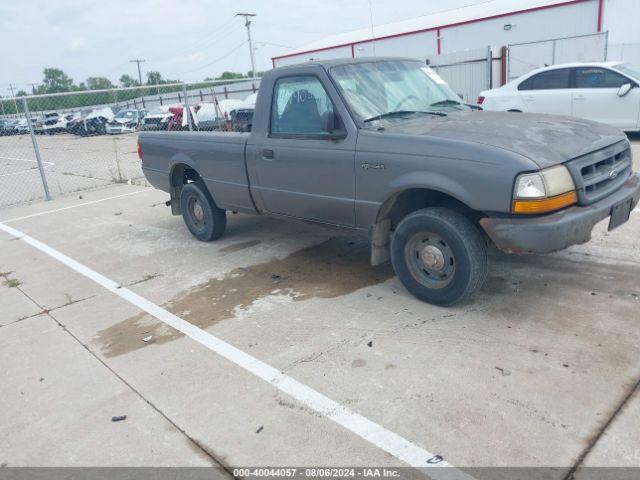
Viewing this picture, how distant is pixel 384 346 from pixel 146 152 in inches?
182

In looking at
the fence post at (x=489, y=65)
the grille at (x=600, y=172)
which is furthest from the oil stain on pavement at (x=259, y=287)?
the fence post at (x=489, y=65)

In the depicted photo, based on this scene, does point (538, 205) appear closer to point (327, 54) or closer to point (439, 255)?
point (439, 255)

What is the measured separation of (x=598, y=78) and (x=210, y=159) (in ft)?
28.6

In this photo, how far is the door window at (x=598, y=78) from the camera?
34.4 ft

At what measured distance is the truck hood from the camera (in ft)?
11.8

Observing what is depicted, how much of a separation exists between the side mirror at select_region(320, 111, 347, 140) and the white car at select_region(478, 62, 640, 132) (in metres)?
8.38

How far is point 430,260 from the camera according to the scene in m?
4.11

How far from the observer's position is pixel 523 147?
3.58 m

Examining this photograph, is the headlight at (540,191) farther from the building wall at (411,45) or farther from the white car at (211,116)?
the building wall at (411,45)

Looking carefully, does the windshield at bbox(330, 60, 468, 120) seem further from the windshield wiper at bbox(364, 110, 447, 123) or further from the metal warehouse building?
the metal warehouse building

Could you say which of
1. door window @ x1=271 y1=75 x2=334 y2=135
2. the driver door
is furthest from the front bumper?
door window @ x1=271 y1=75 x2=334 y2=135

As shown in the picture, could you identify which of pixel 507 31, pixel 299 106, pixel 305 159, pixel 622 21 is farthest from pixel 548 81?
pixel 507 31

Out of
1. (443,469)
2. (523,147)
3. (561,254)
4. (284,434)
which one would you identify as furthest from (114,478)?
(561,254)

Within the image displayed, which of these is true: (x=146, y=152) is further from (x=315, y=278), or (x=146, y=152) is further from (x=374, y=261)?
(x=374, y=261)
